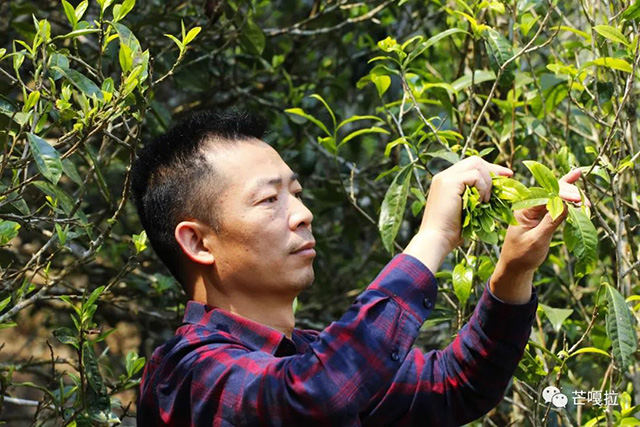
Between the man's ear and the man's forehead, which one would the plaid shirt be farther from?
the man's forehead

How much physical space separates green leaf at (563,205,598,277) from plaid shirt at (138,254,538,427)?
13 centimetres

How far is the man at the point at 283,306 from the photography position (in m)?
1.63

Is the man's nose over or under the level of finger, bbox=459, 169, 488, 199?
under

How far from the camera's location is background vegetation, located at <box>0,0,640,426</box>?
7.55 feet

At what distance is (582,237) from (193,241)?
741 mm

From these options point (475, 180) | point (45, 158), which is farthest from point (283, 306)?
point (45, 158)

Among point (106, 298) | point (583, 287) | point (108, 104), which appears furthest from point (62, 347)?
point (108, 104)

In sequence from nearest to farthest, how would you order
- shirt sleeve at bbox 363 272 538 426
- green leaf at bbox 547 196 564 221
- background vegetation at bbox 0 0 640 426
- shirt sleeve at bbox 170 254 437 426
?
shirt sleeve at bbox 170 254 437 426
green leaf at bbox 547 196 564 221
shirt sleeve at bbox 363 272 538 426
background vegetation at bbox 0 0 640 426

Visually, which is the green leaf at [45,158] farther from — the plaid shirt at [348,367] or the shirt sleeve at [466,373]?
the shirt sleeve at [466,373]

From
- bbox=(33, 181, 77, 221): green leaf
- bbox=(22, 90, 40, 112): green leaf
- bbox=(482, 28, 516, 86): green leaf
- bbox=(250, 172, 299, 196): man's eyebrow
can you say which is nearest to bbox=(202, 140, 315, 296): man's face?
bbox=(250, 172, 299, 196): man's eyebrow

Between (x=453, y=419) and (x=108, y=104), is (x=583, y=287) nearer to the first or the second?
(x=453, y=419)

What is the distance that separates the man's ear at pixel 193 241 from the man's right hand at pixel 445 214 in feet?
1.44

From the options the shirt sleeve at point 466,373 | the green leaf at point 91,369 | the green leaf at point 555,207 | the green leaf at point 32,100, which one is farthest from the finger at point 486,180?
the green leaf at point 91,369

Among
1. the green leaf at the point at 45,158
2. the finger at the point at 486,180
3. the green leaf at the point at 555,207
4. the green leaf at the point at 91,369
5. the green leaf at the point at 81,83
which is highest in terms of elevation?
the green leaf at the point at 81,83
